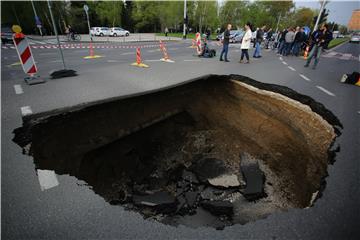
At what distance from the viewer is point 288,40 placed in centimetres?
1314

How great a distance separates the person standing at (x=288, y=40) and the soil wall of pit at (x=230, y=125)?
29.3 ft

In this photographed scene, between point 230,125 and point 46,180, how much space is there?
477cm

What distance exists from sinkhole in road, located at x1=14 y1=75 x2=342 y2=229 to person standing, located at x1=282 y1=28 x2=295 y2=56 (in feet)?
29.5

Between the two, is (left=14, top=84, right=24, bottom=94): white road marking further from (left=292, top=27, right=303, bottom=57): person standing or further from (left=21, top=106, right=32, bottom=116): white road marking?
(left=292, top=27, right=303, bottom=57): person standing

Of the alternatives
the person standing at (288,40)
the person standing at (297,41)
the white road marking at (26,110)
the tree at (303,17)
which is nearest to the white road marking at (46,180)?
the white road marking at (26,110)

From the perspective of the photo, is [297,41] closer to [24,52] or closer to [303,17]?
[24,52]

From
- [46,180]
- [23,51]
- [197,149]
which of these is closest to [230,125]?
[197,149]

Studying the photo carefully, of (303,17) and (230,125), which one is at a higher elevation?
(303,17)

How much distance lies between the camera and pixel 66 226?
1.69 m

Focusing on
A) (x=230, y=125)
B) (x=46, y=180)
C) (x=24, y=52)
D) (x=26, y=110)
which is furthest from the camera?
(x=230, y=125)

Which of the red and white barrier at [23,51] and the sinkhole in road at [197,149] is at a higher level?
the red and white barrier at [23,51]

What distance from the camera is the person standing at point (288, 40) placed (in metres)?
12.5

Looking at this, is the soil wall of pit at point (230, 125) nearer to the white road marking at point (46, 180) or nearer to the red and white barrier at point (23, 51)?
the white road marking at point (46, 180)

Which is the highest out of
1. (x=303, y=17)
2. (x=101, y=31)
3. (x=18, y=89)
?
(x=303, y=17)
